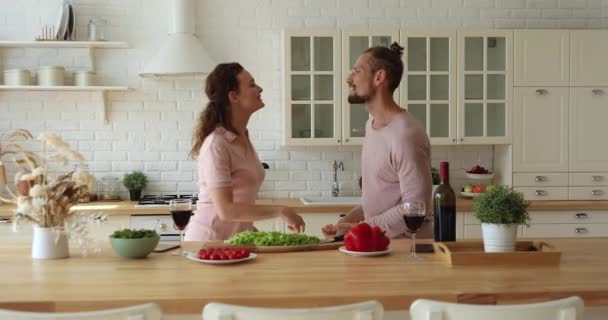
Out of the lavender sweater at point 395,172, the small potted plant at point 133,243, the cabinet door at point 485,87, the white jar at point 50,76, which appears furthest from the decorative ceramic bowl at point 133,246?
the cabinet door at point 485,87

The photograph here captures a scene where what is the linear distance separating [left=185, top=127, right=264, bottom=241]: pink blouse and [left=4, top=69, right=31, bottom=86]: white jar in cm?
244

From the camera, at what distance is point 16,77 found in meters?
5.09

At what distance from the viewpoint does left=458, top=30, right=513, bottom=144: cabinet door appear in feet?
17.3

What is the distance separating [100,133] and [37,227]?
9.40ft

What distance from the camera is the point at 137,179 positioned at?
5340 mm

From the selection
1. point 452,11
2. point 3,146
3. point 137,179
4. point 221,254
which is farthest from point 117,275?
point 452,11

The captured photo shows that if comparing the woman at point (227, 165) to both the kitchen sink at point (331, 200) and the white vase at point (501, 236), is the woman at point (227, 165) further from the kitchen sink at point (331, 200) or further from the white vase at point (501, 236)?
the kitchen sink at point (331, 200)

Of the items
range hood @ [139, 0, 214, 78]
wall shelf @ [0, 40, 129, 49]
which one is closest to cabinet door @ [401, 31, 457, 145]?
range hood @ [139, 0, 214, 78]

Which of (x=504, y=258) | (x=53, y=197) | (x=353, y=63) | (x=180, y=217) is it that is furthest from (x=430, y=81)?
(x=53, y=197)

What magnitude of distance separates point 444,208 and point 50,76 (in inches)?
132

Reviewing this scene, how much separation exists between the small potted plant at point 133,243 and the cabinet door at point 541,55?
349 centimetres

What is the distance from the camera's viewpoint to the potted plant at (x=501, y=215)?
2.58 meters

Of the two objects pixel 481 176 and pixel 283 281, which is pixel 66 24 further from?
pixel 283 281

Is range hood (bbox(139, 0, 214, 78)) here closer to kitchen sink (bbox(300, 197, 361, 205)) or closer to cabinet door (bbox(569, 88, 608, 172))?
kitchen sink (bbox(300, 197, 361, 205))
